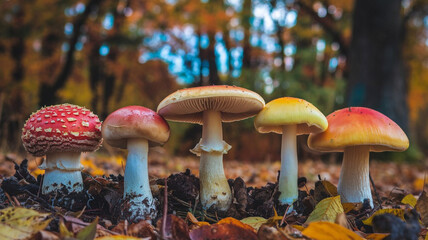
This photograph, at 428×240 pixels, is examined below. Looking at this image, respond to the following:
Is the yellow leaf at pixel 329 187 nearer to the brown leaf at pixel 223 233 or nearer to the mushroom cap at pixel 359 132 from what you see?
the mushroom cap at pixel 359 132

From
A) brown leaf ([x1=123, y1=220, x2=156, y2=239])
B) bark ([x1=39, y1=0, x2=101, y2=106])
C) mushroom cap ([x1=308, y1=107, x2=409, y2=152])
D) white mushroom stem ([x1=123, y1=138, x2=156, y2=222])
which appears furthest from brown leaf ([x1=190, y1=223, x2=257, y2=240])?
bark ([x1=39, y1=0, x2=101, y2=106])

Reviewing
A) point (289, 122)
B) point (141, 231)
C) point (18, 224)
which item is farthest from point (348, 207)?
point (18, 224)

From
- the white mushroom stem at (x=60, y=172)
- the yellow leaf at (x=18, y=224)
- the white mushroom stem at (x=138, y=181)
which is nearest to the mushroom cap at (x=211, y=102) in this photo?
the white mushroom stem at (x=138, y=181)

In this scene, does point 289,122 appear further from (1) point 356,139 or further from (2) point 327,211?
(2) point 327,211

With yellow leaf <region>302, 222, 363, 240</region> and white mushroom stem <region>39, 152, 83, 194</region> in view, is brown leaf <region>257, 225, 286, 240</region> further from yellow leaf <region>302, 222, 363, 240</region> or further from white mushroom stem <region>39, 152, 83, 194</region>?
white mushroom stem <region>39, 152, 83, 194</region>

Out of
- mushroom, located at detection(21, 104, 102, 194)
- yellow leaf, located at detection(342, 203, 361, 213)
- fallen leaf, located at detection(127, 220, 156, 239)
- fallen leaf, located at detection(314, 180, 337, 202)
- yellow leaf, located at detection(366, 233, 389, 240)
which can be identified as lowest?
fallen leaf, located at detection(127, 220, 156, 239)

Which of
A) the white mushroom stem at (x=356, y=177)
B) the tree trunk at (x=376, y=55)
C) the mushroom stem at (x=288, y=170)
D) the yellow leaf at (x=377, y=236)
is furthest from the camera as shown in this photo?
the tree trunk at (x=376, y=55)

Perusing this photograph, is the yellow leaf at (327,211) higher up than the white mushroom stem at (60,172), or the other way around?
the white mushroom stem at (60,172)
